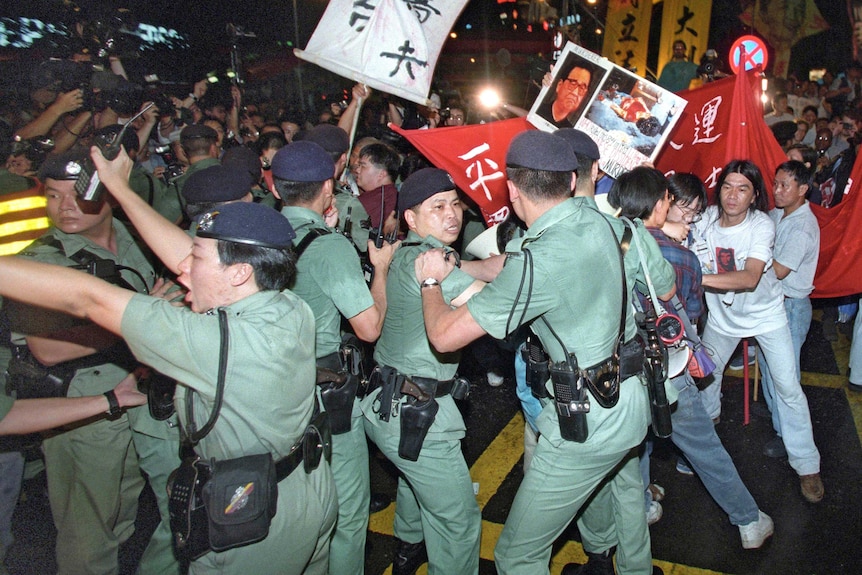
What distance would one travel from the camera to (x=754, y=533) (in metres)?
3.81

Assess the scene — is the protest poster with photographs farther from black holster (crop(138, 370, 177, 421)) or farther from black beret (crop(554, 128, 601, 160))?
black holster (crop(138, 370, 177, 421))

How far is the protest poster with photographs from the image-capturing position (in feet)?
15.7

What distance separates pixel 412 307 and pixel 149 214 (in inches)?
50.0

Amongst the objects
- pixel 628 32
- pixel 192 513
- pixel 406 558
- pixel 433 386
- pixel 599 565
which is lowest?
pixel 406 558

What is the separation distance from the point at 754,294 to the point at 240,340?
3.71m

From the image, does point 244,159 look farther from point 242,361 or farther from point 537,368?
point 242,361

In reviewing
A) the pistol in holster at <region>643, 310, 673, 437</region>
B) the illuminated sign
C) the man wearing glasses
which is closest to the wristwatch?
the pistol in holster at <region>643, 310, 673, 437</region>

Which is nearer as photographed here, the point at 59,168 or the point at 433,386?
the point at 433,386

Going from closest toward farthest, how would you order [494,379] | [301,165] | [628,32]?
[301,165] → [494,379] → [628,32]

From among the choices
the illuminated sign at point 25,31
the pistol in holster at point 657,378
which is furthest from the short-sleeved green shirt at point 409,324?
the illuminated sign at point 25,31

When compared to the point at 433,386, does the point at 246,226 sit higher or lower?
higher

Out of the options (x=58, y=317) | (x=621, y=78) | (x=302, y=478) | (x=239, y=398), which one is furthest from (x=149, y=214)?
(x=621, y=78)

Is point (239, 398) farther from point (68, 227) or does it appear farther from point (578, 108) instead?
point (578, 108)

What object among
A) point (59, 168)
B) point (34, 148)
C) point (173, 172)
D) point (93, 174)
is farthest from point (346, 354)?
point (34, 148)
